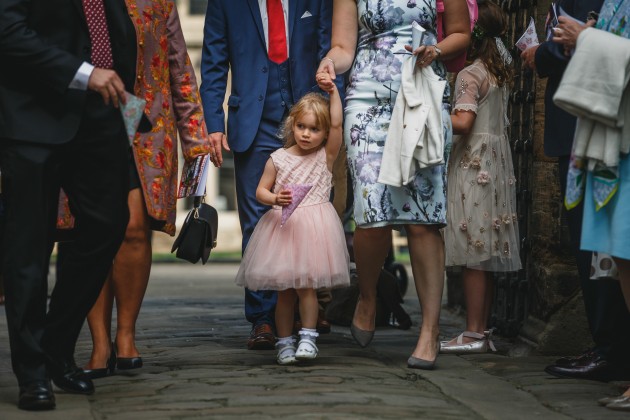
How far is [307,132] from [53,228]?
5.23 feet

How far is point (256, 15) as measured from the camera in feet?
24.3

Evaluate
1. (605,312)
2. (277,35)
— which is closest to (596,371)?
(605,312)

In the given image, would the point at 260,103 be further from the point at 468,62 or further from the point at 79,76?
the point at 79,76

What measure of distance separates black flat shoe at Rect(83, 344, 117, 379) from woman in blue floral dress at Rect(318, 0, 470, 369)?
4.22 feet

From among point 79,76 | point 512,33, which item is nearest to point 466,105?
point 512,33

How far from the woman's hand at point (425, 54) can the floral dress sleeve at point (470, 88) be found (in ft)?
2.91

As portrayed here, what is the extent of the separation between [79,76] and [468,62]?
112 inches

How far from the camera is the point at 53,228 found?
5.36 meters

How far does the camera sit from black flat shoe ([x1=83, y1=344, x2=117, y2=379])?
591 cm

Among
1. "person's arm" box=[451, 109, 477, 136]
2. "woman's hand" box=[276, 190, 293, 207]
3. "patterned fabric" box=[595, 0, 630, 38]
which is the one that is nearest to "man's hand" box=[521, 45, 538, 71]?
"patterned fabric" box=[595, 0, 630, 38]

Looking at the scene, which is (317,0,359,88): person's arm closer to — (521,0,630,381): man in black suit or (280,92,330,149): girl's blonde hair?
(280,92,330,149): girl's blonde hair

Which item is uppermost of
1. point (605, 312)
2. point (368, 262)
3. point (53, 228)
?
point (53, 228)

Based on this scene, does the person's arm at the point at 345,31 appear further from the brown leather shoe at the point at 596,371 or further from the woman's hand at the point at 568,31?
the brown leather shoe at the point at 596,371

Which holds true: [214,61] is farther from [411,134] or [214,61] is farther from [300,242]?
[411,134]
